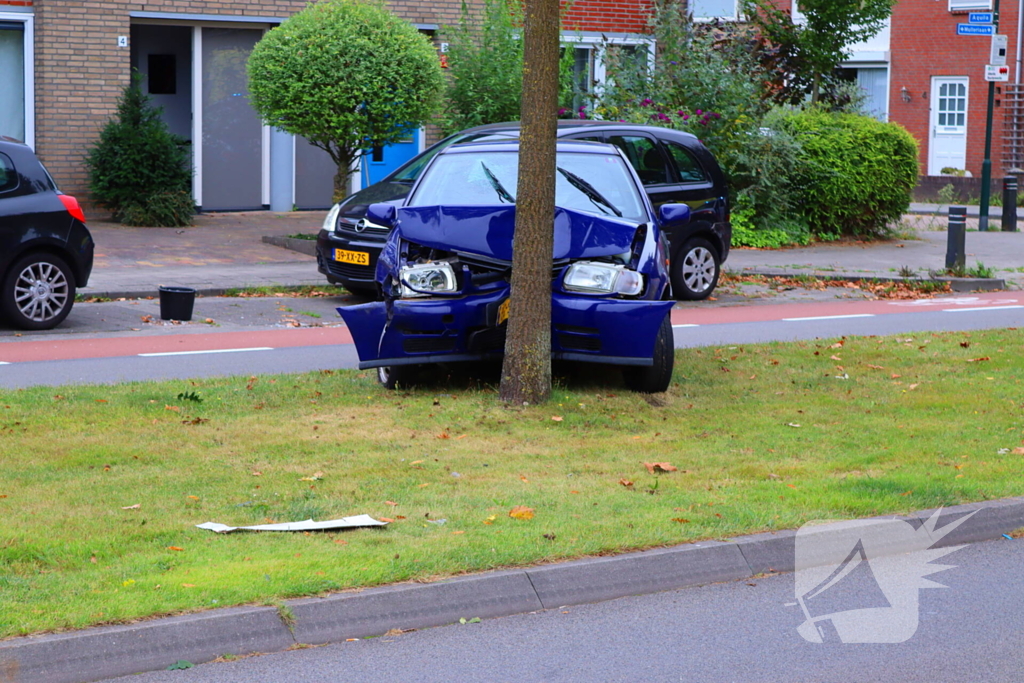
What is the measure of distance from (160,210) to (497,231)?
12.7m

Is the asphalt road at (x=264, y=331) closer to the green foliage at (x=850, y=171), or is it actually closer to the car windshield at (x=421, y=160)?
the car windshield at (x=421, y=160)

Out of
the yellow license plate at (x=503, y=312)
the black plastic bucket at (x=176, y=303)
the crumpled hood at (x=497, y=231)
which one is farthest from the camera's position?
the black plastic bucket at (x=176, y=303)

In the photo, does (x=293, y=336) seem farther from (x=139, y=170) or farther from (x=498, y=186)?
(x=139, y=170)

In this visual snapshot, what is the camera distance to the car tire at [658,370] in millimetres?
8914

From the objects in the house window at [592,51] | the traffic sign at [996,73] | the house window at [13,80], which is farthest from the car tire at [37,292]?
the traffic sign at [996,73]

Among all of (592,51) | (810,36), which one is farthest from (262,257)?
(810,36)

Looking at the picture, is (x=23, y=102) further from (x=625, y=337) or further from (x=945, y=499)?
(x=945, y=499)

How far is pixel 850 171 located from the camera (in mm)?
21938

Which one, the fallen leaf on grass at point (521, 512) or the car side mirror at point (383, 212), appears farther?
the car side mirror at point (383, 212)

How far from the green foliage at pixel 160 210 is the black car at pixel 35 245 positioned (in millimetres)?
8178

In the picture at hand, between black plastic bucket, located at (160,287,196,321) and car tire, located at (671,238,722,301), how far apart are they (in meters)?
5.29

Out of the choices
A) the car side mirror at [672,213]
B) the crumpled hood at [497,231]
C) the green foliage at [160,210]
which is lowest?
the green foliage at [160,210]

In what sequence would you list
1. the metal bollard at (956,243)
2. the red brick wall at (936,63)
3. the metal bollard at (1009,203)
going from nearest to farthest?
the metal bollard at (956,243) → the metal bollard at (1009,203) → the red brick wall at (936,63)

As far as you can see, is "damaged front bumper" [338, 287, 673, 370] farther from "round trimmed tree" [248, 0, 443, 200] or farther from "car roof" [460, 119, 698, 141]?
"round trimmed tree" [248, 0, 443, 200]
